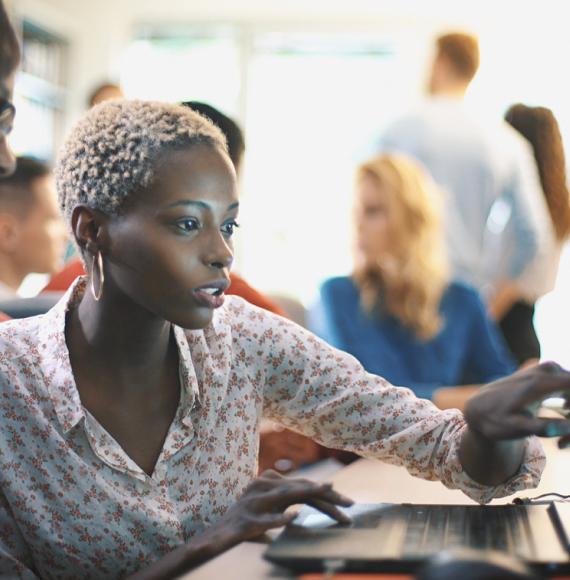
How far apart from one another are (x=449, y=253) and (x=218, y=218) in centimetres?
245

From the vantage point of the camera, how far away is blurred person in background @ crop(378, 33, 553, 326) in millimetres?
3453

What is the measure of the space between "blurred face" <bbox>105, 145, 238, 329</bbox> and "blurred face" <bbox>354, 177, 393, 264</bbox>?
1706mm

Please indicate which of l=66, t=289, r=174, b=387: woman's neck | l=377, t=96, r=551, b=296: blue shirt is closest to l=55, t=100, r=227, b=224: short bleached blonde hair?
l=66, t=289, r=174, b=387: woman's neck

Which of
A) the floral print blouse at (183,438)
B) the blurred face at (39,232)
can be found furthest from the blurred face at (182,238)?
the blurred face at (39,232)

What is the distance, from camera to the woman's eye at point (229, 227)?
1121mm

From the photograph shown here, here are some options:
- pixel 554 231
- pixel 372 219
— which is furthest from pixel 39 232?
pixel 554 231

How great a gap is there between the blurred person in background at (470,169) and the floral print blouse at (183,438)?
227cm

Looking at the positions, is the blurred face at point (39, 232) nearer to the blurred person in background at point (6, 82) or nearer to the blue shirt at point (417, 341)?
the blue shirt at point (417, 341)

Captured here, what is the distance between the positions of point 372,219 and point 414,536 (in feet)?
6.54

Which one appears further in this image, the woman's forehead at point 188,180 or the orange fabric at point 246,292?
the orange fabric at point 246,292

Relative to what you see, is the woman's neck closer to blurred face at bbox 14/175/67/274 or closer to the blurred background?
blurred face at bbox 14/175/67/274

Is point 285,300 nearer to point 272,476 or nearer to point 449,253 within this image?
point 449,253

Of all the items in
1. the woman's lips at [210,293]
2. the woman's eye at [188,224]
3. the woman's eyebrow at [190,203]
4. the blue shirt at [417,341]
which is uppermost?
the woman's eyebrow at [190,203]

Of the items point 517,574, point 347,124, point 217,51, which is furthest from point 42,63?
point 517,574
